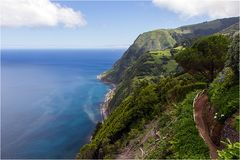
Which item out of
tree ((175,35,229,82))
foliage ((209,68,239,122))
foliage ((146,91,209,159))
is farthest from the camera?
tree ((175,35,229,82))

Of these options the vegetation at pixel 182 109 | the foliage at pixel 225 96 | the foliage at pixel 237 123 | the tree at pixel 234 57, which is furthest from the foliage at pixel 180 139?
the tree at pixel 234 57

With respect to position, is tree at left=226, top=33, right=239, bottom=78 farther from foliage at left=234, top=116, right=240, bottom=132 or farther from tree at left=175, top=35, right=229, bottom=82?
tree at left=175, top=35, right=229, bottom=82

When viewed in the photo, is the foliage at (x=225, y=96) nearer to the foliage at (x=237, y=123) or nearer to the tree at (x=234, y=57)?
the tree at (x=234, y=57)

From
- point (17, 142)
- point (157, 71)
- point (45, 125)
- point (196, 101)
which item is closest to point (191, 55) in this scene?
point (196, 101)

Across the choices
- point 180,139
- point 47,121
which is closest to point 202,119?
point 180,139

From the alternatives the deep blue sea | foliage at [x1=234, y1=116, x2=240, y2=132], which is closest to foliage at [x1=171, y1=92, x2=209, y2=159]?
foliage at [x1=234, y1=116, x2=240, y2=132]

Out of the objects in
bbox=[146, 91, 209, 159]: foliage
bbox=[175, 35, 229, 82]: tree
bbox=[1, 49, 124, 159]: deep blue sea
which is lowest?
bbox=[1, 49, 124, 159]: deep blue sea
